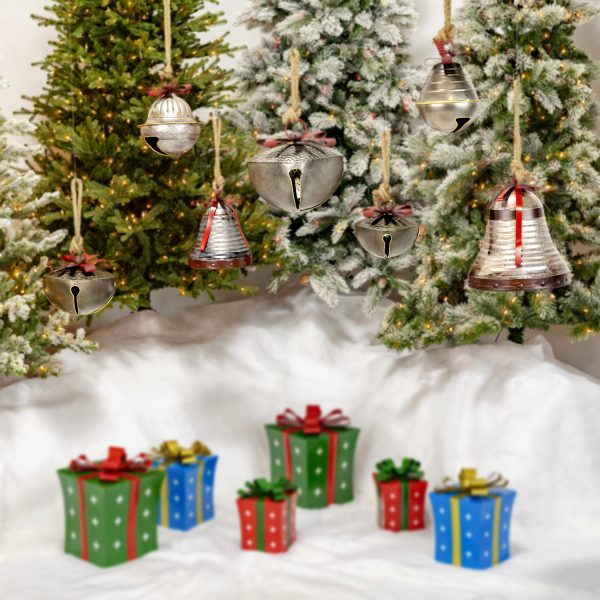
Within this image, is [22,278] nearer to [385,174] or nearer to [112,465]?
[112,465]

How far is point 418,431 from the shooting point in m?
6.36

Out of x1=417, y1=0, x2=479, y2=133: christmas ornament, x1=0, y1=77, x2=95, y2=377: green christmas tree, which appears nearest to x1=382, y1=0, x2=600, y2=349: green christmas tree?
x1=0, y1=77, x2=95, y2=377: green christmas tree

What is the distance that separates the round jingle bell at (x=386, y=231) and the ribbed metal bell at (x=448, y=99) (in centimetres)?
53

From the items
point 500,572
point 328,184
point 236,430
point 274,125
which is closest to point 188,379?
point 236,430

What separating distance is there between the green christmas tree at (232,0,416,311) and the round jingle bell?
270 centimetres

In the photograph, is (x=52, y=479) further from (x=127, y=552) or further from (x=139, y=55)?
(x=139, y=55)

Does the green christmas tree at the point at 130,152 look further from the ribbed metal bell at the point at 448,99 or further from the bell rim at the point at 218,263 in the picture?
the ribbed metal bell at the point at 448,99

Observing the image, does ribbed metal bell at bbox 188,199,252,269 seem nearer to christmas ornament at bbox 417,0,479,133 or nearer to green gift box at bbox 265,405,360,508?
christmas ornament at bbox 417,0,479,133

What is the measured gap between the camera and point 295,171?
335cm

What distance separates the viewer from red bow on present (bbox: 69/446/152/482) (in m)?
5.48

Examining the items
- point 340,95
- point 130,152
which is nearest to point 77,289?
point 130,152

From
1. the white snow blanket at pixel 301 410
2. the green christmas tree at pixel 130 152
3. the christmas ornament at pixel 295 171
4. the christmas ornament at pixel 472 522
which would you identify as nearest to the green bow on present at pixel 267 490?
the white snow blanket at pixel 301 410

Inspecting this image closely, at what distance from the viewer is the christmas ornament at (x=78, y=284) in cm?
412

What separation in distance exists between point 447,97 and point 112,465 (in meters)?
2.93
